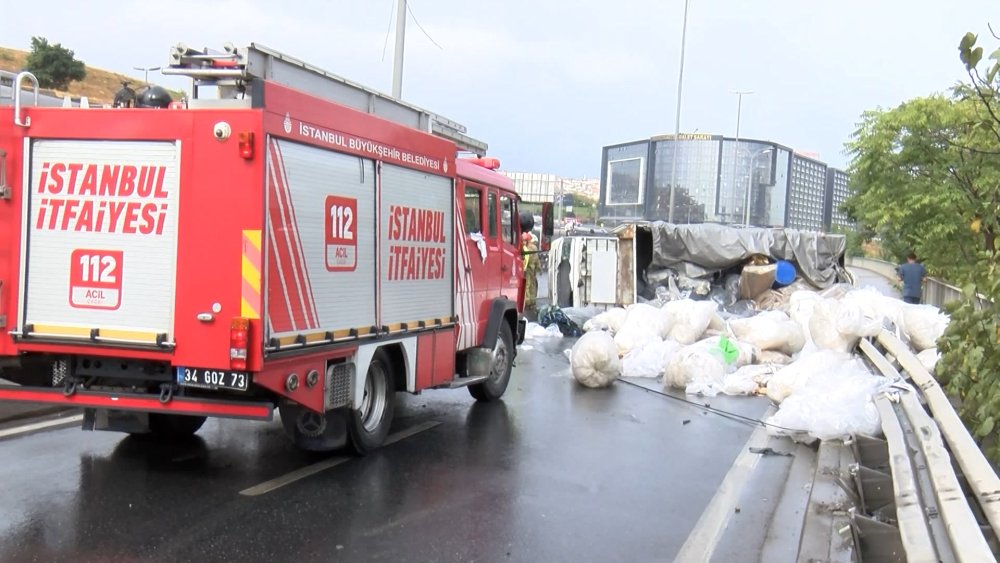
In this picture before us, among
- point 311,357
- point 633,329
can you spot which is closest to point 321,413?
point 311,357

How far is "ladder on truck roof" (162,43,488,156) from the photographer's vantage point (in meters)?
5.69

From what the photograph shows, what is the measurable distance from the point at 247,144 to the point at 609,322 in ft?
35.8

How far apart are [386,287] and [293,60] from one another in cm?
195

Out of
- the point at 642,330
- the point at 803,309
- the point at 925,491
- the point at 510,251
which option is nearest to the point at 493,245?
the point at 510,251

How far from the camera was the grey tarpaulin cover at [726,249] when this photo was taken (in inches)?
802

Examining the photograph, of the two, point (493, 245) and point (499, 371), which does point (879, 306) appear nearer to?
point (499, 371)

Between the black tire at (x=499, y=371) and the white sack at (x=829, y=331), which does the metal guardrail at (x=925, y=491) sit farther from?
the black tire at (x=499, y=371)

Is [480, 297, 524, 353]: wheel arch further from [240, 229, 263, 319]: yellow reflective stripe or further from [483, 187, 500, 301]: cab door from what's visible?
[240, 229, 263, 319]: yellow reflective stripe

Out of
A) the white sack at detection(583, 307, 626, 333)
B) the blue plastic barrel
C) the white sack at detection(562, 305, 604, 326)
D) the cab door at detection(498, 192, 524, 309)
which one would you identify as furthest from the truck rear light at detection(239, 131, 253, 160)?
the blue plastic barrel

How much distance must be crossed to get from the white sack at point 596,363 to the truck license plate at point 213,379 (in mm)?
6398

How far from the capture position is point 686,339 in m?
13.2

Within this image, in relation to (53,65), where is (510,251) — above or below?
below

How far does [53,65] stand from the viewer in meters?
41.6

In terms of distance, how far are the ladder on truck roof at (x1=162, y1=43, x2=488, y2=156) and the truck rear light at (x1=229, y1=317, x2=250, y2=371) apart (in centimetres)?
170
